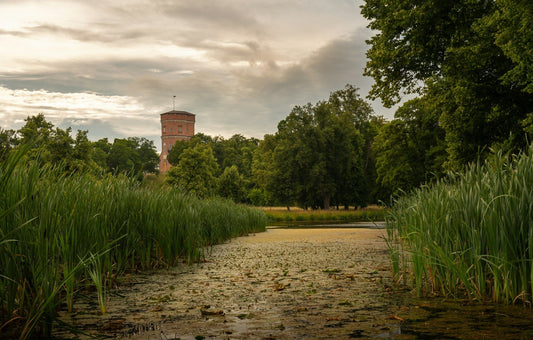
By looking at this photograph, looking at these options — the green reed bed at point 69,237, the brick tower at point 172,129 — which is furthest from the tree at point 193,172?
the brick tower at point 172,129

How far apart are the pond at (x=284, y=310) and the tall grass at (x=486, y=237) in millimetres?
280

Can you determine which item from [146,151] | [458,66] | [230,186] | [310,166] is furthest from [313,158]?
[146,151]

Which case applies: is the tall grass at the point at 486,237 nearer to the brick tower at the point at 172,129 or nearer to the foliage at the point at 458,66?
the foliage at the point at 458,66

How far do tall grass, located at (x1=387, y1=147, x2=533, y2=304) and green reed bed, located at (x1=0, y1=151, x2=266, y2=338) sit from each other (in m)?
3.39

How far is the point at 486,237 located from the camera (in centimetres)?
449

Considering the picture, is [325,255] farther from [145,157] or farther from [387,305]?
[145,157]

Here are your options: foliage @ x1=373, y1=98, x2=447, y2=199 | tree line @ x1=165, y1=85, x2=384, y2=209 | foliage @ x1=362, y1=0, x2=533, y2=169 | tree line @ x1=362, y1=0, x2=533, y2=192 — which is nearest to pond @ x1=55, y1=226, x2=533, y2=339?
tree line @ x1=362, y1=0, x2=533, y2=192

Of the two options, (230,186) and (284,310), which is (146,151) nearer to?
(230,186)

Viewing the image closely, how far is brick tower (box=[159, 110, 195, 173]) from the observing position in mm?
114688

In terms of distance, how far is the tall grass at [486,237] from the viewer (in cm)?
417

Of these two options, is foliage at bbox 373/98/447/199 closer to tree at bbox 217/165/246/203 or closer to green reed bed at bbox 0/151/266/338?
tree at bbox 217/165/246/203

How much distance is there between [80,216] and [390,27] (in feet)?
48.7

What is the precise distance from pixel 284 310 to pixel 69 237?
2.28m

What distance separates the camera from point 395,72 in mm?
17844
